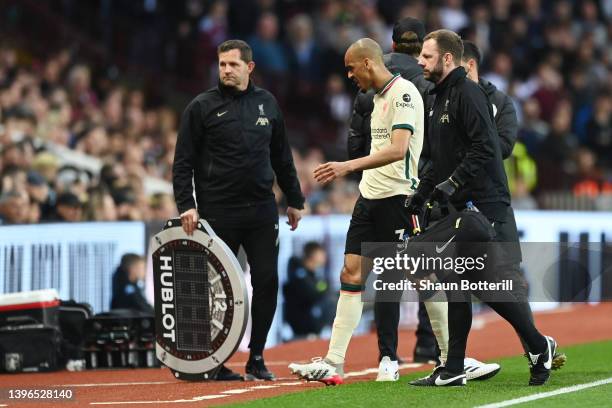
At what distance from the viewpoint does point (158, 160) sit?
1812 cm

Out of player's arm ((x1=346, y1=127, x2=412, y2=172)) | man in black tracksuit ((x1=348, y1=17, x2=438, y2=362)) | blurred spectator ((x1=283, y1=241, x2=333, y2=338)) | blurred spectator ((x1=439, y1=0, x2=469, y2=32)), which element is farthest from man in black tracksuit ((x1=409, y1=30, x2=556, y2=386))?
blurred spectator ((x1=439, y1=0, x2=469, y2=32))

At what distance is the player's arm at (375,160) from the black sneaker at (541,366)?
1.51m

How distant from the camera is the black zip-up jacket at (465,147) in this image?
9336mm

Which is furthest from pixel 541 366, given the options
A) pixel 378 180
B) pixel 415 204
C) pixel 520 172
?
pixel 520 172

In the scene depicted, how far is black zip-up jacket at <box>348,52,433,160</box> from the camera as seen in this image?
34.7ft

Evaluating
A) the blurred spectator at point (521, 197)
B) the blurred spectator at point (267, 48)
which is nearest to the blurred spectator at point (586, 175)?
the blurred spectator at point (521, 197)

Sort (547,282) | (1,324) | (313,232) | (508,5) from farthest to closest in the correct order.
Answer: (508,5), (313,232), (547,282), (1,324)

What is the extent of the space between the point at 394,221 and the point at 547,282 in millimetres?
3744

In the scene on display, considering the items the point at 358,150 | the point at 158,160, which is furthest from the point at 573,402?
the point at 158,160

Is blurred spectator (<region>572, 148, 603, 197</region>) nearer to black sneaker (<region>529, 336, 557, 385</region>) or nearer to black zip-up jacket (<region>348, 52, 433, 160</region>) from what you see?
black zip-up jacket (<region>348, 52, 433, 160</region>)

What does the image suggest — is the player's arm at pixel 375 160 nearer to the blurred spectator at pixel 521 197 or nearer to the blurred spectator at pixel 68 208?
the blurred spectator at pixel 68 208

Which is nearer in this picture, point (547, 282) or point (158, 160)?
point (547, 282)

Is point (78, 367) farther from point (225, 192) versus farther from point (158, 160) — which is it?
point (158, 160)

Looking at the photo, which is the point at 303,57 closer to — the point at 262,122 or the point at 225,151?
the point at 262,122
